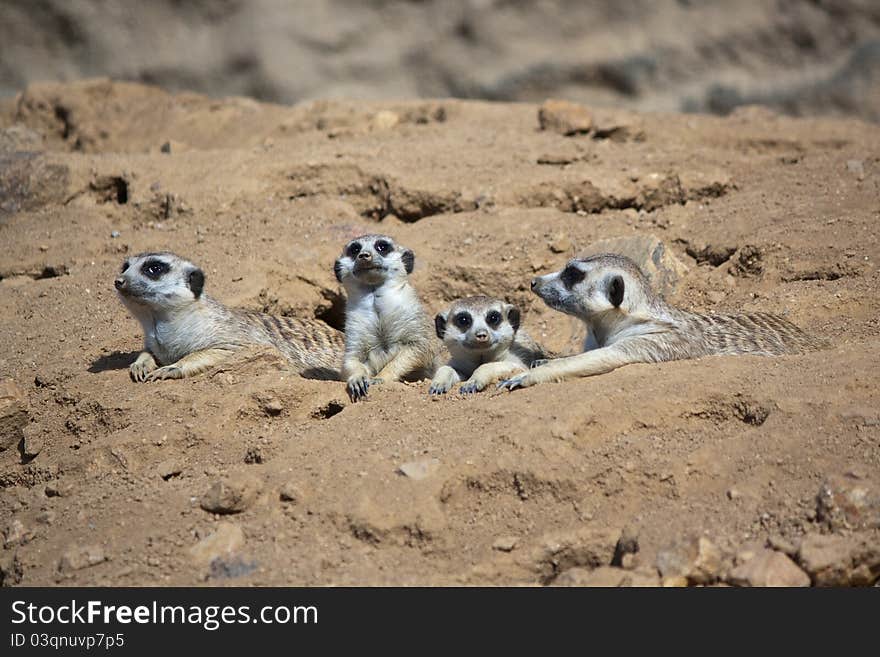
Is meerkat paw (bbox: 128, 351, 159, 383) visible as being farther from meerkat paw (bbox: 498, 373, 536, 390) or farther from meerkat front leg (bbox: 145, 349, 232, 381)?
meerkat paw (bbox: 498, 373, 536, 390)

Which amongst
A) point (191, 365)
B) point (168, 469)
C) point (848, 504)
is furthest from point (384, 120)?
point (848, 504)

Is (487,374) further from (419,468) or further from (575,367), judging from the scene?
(419,468)

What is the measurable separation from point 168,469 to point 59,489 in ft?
1.33

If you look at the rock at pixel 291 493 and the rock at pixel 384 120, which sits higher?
the rock at pixel 384 120

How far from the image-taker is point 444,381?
462 centimetres

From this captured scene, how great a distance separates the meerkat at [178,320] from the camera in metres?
4.82

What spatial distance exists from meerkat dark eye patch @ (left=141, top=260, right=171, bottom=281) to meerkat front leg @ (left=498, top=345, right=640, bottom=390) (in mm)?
1713

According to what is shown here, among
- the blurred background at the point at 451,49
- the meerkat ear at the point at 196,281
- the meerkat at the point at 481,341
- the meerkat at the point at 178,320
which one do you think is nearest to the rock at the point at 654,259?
the meerkat at the point at 481,341

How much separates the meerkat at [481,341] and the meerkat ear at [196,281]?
1.13 m

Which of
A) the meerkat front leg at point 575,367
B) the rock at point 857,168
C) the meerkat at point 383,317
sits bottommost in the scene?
the meerkat front leg at point 575,367

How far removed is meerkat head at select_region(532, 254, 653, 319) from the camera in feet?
15.2

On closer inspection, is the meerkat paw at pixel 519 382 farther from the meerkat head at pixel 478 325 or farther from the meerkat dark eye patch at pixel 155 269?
the meerkat dark eye patch at pixel 155 269

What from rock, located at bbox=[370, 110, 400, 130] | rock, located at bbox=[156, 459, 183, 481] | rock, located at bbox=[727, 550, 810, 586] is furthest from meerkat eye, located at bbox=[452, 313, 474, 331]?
rock, located at bbox=[370, 110, 400, 130]

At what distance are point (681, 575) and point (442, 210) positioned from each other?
3941mm
